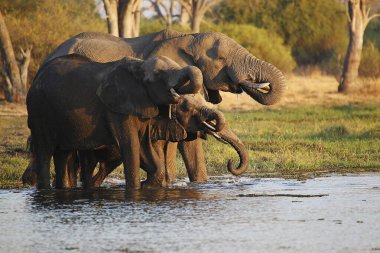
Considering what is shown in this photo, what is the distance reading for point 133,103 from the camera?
12.2 meters

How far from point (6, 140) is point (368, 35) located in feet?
129

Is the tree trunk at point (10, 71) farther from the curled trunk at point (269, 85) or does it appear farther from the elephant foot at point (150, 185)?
the elephant foot at point (150, 185)

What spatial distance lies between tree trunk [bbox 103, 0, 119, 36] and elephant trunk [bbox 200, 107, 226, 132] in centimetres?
1364

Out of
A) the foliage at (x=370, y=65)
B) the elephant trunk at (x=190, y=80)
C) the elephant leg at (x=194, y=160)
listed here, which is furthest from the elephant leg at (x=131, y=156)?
the foliage at (x=370, y=65)

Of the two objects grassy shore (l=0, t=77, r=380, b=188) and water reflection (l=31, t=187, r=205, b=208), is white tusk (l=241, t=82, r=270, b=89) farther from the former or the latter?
water reflection (l=31, t=187, r=205, b=208)

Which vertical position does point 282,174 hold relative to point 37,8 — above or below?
below

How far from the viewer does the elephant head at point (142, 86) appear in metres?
12.0

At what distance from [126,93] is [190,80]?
0.99 meters

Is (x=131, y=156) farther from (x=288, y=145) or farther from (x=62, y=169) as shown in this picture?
(x=288, y=145)

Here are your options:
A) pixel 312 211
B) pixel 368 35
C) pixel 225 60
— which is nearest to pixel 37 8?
pixel 225 60

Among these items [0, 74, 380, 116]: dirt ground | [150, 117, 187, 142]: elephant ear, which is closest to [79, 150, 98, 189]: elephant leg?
[150, 117, 187, 142]: elephant ear

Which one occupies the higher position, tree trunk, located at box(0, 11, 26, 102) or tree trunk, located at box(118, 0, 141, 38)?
tree trunk, located at box(118, 0, 141, 38)

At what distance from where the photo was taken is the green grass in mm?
14977

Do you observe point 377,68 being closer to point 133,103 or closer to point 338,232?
point 133,103
